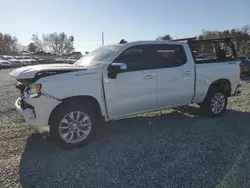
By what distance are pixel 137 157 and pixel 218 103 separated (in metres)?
3.43

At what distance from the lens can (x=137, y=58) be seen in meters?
5.26

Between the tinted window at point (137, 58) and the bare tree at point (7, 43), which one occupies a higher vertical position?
the bare tree at point (7, 43)

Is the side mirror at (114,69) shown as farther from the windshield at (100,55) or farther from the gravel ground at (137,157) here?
the gravel ground at (137,157)

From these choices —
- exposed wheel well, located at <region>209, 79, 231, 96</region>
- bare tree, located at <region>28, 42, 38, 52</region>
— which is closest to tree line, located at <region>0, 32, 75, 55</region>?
bare tree, located at <region>28, 42, 38, 52</region>

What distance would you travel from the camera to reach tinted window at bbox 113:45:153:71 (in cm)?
508

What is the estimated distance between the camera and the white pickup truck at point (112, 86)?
4.31 metres

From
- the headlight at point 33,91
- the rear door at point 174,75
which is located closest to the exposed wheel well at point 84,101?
the headlight at point 33,91

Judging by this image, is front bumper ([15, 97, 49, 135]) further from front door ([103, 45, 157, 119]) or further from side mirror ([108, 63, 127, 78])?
side mirror ([108, 63, 127, 78])

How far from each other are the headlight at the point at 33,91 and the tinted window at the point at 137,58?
1556 millimetres

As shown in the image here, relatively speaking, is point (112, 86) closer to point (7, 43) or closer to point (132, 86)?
point (132, 86)

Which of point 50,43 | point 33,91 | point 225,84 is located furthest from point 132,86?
point 50,43

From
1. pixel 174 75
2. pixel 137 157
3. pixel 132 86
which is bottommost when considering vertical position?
pixel 137 157

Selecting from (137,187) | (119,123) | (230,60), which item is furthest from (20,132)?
(230,60)

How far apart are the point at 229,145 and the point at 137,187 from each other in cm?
221
